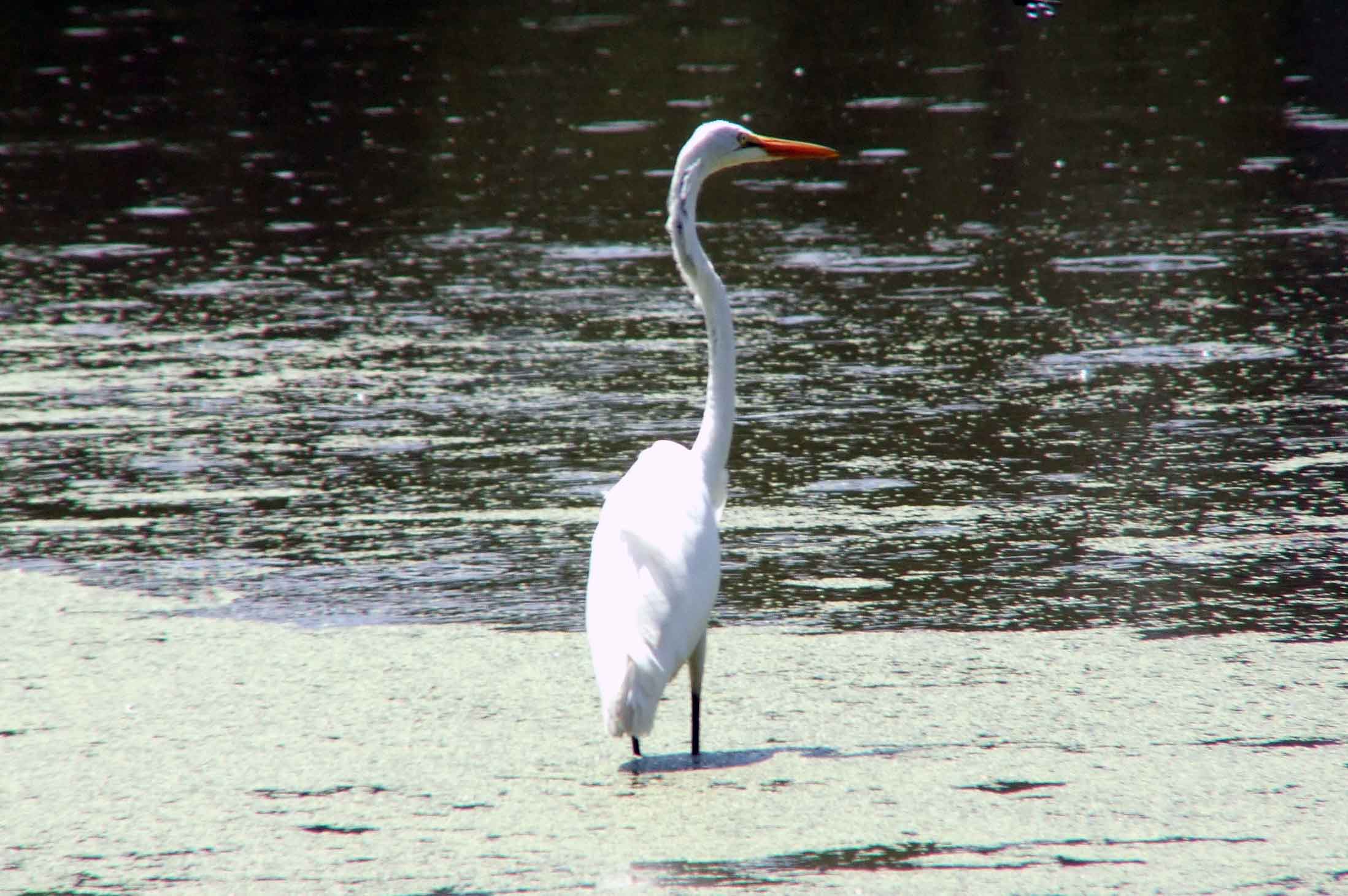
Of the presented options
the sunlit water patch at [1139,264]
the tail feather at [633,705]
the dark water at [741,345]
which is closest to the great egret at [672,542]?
the tail feather at [633,705]

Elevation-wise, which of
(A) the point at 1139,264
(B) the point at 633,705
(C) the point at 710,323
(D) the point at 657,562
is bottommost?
(A) the point at 1139,264

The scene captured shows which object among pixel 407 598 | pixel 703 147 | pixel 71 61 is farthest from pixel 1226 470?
pixel 71 61

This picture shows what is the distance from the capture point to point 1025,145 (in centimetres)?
1461

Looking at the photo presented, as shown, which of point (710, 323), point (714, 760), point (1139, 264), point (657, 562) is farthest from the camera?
point (1139, 264)

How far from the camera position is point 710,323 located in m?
5.32

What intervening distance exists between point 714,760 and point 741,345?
15.8 ft

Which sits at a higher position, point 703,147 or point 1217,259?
point 703,147

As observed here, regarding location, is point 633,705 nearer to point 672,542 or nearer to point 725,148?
point 672,542

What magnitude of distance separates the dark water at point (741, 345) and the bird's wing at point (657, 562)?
738 mm

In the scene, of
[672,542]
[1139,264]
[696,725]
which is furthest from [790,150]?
[1139,264]

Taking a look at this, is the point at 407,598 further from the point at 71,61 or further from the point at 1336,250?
the point at 71,61

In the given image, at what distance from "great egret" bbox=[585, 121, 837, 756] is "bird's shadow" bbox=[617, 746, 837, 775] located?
3cm

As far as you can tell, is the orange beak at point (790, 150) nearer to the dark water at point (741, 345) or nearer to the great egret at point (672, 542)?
the great egret at point (672, 542)

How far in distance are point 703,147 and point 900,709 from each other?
5.74 feet
